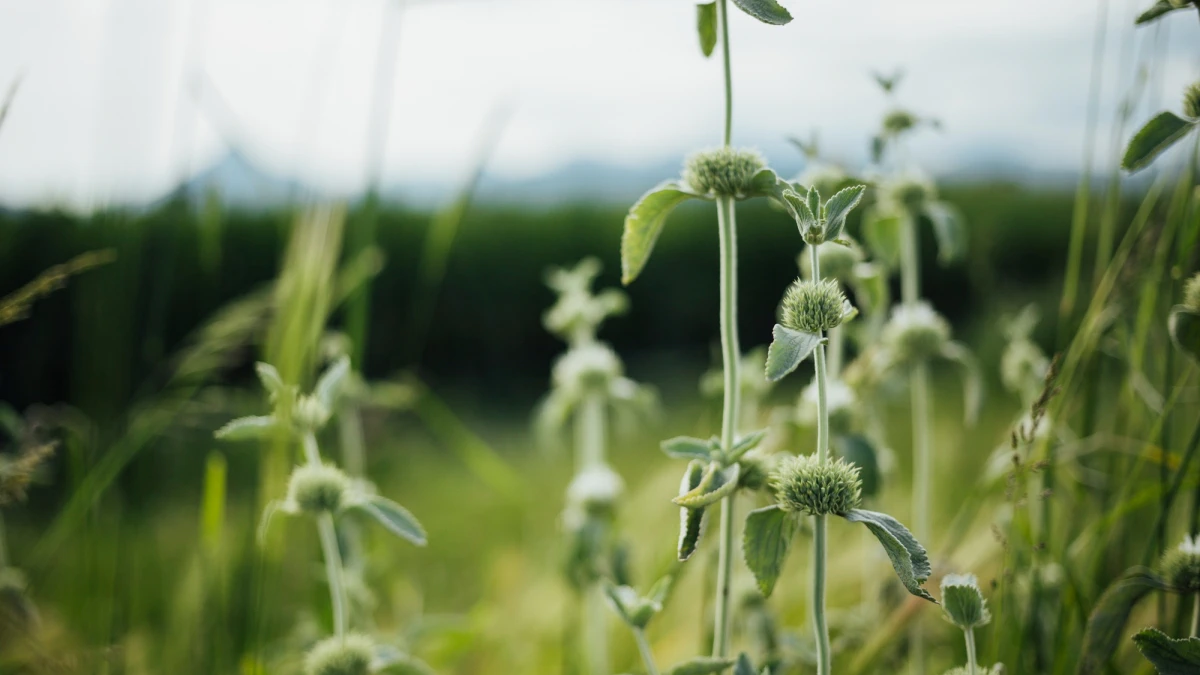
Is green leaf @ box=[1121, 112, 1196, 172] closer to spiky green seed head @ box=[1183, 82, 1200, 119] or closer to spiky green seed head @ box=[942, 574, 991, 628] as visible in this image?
spiky green seed head @ box=[1183, 82, 1200, 119]

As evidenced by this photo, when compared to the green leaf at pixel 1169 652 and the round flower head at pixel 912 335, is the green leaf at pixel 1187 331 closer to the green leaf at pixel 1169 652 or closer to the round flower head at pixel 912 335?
the green leaf at pixel 1169 652

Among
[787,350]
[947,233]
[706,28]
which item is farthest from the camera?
[947,233]

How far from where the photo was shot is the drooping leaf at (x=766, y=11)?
43cm

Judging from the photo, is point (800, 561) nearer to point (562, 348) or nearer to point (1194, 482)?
point (1194, 482)

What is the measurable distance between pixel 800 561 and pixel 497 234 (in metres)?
3.70

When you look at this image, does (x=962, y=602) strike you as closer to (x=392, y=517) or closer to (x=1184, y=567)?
(x=1184, y=567)

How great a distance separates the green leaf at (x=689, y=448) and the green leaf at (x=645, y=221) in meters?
0.10

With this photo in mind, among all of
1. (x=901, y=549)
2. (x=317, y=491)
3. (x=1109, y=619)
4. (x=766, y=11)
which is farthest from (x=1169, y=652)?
(x=317, y=491)

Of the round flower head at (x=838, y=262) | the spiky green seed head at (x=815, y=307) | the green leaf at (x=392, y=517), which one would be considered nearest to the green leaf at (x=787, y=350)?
the spiky green seed head at (x=815, y=307)

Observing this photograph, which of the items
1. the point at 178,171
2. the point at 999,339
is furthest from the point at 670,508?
the point at 999,339

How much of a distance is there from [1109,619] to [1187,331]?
18 centimetres

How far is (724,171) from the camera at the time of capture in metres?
0.47

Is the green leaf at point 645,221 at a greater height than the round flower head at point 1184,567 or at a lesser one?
greater

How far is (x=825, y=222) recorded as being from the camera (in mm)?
407
